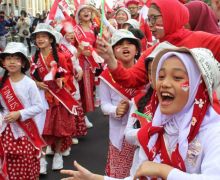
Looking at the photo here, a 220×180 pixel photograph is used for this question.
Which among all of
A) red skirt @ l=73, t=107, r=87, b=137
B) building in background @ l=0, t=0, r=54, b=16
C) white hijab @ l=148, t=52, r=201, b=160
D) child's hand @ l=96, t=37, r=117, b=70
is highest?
building in background @ l=0, t=0, r=54, b=16

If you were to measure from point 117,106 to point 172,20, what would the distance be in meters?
1.02

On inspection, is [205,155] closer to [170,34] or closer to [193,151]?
[193,151]

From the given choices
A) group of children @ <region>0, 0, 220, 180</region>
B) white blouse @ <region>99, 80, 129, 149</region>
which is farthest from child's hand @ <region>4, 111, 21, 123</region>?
white blouse @ <region>99, 80, 129, 149</region>

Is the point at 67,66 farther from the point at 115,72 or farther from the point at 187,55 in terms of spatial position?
the point at 187,55

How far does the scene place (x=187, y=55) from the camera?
68.7 inches

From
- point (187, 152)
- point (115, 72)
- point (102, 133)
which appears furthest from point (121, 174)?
point (102, 133)

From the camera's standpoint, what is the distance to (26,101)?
12.4 ft

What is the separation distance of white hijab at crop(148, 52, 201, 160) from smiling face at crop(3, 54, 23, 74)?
2.26 m

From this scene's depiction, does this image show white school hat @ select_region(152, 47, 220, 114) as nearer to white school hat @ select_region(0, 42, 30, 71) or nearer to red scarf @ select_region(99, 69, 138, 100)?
red scarf @ select_region(99, 69, 138, 100)

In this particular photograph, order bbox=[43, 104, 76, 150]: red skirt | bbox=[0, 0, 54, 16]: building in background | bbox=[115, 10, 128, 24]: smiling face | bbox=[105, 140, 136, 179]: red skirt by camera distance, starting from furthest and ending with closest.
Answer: bbox=[0, 0, 54, 16]: building in background
bbox=[115, 10, 128, 24]: smiling face
bbox=[43, 104, 76, 150]: red skirt
bbox=[105, 140, 136, 179]: red skirt

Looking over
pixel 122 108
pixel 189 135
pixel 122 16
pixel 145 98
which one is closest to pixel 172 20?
pixel 145 98

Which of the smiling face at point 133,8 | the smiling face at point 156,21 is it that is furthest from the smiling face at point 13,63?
the smiling face at point 133,8

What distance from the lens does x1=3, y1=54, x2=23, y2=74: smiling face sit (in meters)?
3.79

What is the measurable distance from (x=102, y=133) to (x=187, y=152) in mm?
4793
